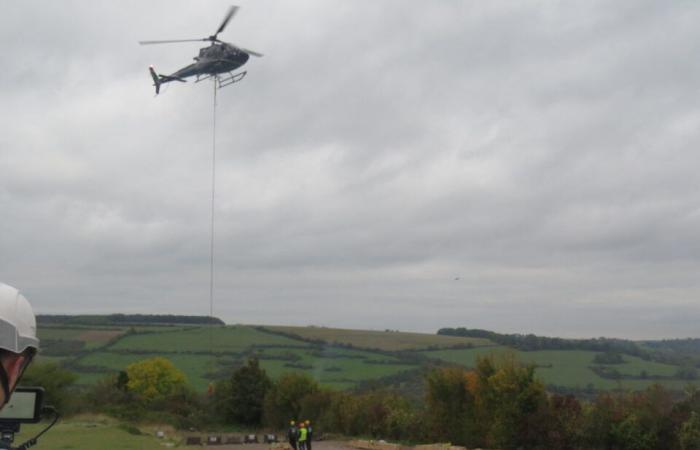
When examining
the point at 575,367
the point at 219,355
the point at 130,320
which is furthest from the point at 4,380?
the point at 130,320

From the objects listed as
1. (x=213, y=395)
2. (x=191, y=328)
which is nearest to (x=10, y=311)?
(x=213, y=395)

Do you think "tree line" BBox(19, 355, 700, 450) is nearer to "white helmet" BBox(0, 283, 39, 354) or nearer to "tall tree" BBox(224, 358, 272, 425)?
"tall tree" BBox(224, 358, 272, 425)

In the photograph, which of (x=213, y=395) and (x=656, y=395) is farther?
(x=213, y=395)

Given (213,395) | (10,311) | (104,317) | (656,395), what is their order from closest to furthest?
(10,311)
(656,395)
(213,395)
(104,317)

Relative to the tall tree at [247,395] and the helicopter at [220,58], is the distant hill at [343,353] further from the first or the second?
the helicopter at [220,58]

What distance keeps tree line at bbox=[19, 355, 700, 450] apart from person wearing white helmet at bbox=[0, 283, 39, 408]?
1118 inches

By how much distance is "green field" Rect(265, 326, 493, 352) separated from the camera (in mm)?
68312

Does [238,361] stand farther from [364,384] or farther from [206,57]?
[206,57]

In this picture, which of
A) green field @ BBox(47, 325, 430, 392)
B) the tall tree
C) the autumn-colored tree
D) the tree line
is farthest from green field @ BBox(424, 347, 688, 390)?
the autumn-colored tree

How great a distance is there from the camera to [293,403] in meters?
46.1

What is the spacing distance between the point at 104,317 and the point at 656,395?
74.6 metres

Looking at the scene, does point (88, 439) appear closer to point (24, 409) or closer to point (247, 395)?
point (247, 395)

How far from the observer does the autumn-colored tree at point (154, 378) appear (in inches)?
2316

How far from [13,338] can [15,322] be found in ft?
0.15
